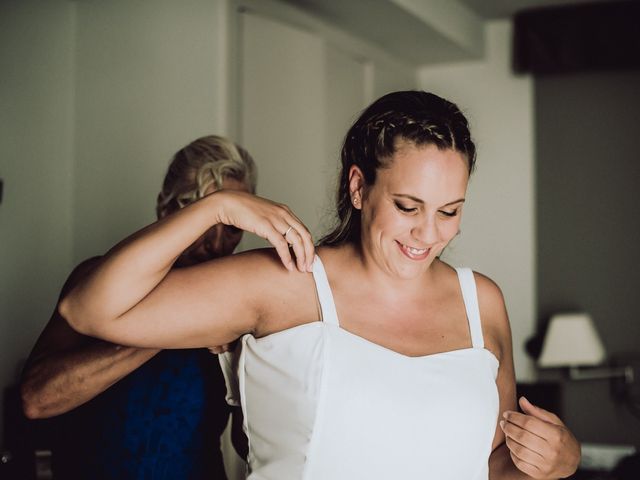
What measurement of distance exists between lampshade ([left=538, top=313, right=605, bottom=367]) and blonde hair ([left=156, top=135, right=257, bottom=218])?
2.83m

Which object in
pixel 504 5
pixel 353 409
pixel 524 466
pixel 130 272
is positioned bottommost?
pixel 524 466

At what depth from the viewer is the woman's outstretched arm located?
4.16 feet

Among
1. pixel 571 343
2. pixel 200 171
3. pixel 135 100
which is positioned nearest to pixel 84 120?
pixel 135 100

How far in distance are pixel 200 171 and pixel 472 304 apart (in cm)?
71

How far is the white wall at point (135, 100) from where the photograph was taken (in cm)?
287

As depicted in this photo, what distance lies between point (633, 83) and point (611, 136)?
0.34 m

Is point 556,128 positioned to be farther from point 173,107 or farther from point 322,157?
point 173,107

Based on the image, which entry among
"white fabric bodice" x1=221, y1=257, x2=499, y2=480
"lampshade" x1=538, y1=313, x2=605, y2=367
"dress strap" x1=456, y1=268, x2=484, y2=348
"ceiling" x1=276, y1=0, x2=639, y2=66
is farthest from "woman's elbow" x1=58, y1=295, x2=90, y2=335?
"lampshade" x1=538, y1=313, x2=605, y2=367

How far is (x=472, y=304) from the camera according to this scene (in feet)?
5.26

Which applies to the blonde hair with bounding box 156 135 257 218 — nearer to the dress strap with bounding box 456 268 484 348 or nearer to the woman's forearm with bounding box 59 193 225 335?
the woman's forearm with bounding box 59 193 225 335

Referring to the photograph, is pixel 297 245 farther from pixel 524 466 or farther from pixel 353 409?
pixel 524 466

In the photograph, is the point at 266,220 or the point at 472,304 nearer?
the point at 266,220

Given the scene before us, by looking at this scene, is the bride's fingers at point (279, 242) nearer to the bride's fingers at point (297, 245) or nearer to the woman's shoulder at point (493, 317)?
the bride's fingers at point (297, 245)

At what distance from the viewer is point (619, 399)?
444 centimetres
